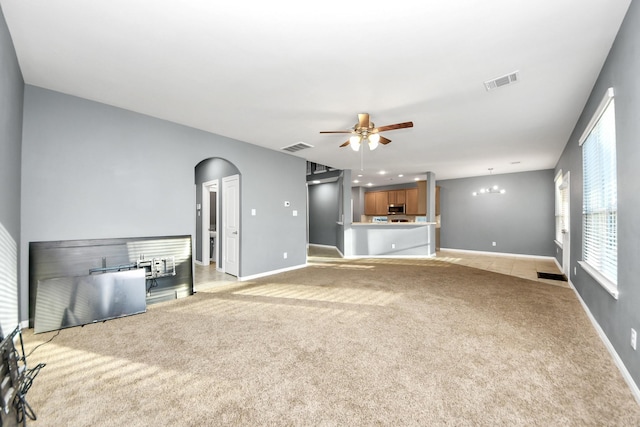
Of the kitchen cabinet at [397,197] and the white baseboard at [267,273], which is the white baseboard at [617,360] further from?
the kitchen cabinet at [397,197]

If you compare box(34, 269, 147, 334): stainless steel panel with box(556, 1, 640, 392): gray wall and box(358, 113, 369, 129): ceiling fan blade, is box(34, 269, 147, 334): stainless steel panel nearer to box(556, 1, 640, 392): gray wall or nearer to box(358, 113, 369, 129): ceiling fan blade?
box(358, 113, 369, 129): ceiling fan blade

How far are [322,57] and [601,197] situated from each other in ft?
10.4

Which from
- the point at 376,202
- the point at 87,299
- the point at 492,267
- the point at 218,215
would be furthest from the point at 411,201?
the point at 87,299

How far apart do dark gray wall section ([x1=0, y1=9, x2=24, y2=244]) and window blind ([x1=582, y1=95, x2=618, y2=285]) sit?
4.80 meters

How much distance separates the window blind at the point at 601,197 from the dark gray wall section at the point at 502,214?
191 inches

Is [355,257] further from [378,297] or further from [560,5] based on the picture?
[560,5]

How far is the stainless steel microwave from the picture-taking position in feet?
33.6

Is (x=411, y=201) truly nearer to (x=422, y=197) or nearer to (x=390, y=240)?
(x=422, y=197)

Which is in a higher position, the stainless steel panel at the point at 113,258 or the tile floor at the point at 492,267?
the stainless steel panel at the point at 113,258

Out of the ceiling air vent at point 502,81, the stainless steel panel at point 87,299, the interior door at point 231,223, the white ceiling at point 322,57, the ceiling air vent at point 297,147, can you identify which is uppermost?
the white ceiling at point 322,57

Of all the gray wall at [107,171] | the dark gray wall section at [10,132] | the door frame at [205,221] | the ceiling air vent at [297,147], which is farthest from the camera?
the door frame at [205,221]

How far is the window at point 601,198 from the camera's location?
236 centimetres

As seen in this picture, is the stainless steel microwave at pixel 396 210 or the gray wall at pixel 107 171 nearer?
the gray wall at pixel 107 171

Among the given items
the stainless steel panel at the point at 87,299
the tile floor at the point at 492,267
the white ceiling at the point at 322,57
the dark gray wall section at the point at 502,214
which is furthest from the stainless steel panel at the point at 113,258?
the dark gray wall section at the point at 502,214
